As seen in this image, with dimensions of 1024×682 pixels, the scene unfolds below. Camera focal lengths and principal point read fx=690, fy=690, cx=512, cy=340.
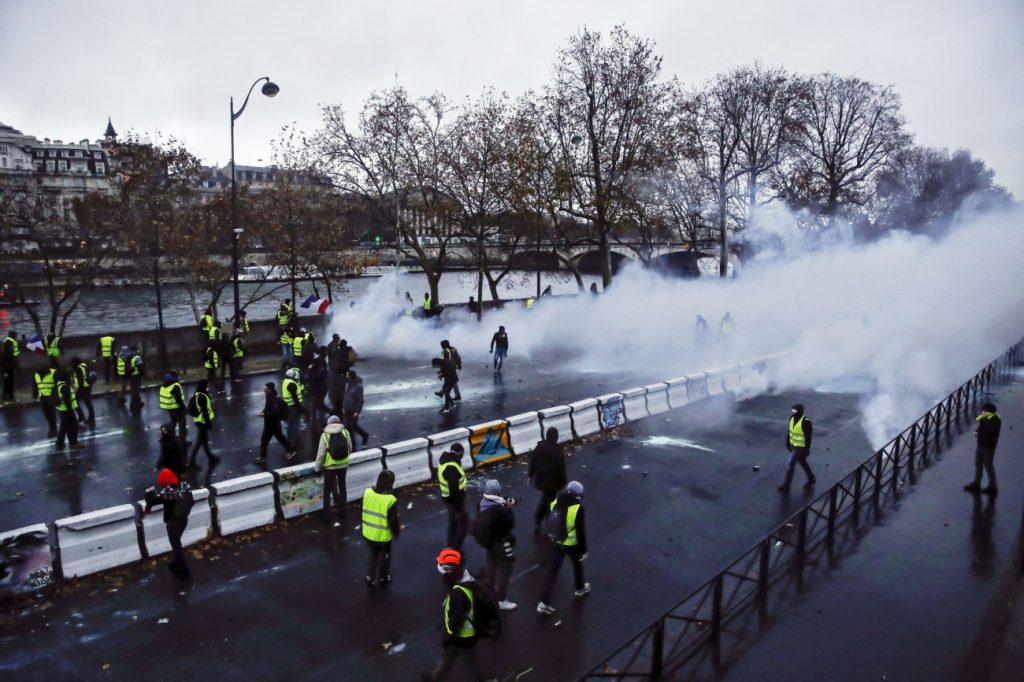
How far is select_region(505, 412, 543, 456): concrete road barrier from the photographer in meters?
13.2

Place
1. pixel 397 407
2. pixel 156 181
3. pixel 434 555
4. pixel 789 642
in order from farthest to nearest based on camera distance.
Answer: pixel 156 181 → pixel 397 407 → pixel 434 555 → pixel 789 642

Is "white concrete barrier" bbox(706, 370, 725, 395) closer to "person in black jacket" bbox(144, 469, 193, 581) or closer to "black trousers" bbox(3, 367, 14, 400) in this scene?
"person in black jacket" bbox(144, 469, 193, 581)

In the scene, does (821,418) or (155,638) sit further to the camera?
(821,418)

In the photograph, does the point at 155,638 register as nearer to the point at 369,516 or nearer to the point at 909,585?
the point at 369,516

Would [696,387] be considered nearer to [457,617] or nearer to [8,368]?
[457,617]

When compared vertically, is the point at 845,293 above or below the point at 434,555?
above

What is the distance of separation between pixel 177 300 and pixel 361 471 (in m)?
60.1

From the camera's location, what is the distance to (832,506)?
9.24 m

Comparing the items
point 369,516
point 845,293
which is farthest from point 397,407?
point 845,293

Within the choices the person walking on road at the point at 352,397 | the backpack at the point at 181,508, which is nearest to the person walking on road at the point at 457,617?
the backpack at the point at 181,508

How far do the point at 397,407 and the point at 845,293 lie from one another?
2060cm

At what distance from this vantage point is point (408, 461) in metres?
11.6

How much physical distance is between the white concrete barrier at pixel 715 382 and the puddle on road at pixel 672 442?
4.37 metres

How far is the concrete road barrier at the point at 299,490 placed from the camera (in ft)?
32.6
